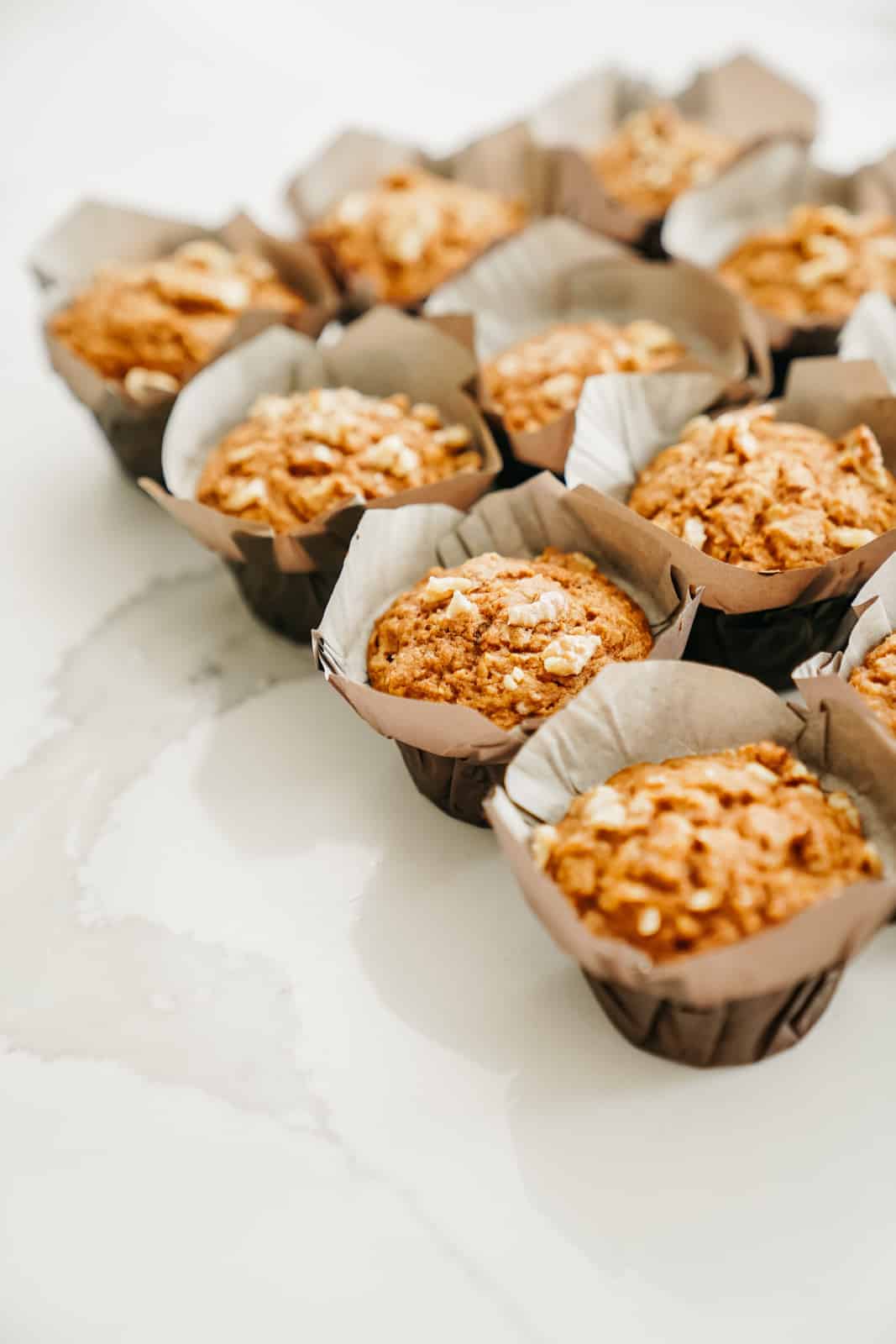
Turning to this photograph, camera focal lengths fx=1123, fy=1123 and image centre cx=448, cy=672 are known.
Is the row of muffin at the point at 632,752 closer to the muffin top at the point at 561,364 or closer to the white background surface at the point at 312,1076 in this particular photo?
the white background surface at the point at 312,1076

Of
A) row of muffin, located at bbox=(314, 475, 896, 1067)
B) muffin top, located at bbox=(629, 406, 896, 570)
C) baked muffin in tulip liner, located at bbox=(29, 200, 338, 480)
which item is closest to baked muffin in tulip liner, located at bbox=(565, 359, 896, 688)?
muffin top, located at bbox=(629, 406, 896, 570)

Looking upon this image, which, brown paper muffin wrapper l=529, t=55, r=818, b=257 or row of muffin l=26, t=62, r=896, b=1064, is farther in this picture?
brown paper muffin wrapper l=529, t=55, r=818, b=257

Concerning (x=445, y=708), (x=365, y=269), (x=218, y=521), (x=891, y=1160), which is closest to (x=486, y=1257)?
(x=891, y=1160)

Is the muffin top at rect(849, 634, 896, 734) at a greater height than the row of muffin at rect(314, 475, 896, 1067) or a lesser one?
lesser

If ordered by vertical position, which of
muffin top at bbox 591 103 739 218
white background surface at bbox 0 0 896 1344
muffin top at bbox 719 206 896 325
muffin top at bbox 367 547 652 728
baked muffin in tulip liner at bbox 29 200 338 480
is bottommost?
white background surface at bbox 0 0 896 1344

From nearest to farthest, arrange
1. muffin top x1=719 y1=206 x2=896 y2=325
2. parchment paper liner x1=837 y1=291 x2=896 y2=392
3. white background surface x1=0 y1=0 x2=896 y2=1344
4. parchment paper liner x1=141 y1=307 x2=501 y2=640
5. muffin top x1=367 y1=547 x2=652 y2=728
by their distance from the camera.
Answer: white background surface x1=0 y1=0 x2=896 y2=1344 < muffin top x1=367 y1=547 x2=652 y2=728 < parchment paper liner x1=141 y1=307 x2=501 y2=640 < parchment paper liner x1=837 y1=291 x2=896 y2=392 < muffin top x1=719 y1=206 x2=896 y2=325

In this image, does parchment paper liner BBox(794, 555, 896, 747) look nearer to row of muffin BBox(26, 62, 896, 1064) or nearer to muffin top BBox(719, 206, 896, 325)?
row of muffin BBox(26, 62, 896, 1064)
